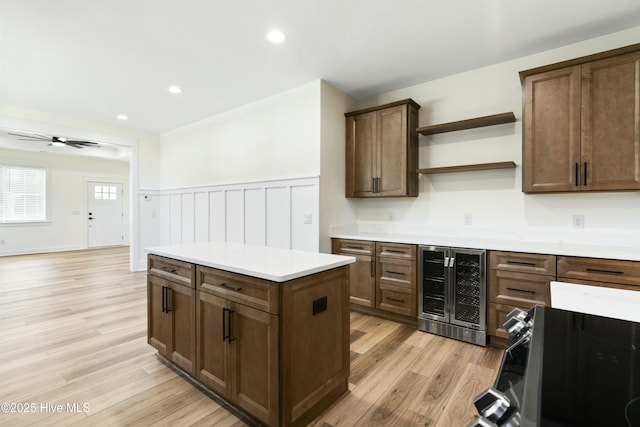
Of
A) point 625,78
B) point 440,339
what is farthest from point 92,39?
point 625,78

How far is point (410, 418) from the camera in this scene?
176cm

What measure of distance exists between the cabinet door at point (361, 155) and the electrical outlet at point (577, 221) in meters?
2.03

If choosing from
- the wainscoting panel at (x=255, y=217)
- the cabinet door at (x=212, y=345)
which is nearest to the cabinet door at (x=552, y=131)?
the cabinet door at (x=212, y=345)

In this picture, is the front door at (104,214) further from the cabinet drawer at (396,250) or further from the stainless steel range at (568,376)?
the stainless steel range at (568,376)

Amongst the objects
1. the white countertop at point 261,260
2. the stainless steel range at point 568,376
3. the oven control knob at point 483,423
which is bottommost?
the oven control knob at point 483,423

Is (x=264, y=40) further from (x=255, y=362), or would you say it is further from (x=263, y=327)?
(x=255, y=362)

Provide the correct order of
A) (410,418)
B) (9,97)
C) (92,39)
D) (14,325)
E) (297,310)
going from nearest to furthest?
(297,310) < (410,418) < (92,39) < (14,325) < (9,97)

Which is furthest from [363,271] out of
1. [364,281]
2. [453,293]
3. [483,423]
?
[483,423]

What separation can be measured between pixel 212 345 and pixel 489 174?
319 centimetres

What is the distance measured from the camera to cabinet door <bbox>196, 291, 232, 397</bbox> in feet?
5.80

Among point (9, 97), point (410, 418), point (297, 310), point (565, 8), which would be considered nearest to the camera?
point (297, 310)

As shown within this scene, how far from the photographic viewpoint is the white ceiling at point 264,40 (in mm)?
2344

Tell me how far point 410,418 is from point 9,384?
274 centimetres

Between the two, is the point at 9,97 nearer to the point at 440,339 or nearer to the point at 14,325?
the point at 14,325
